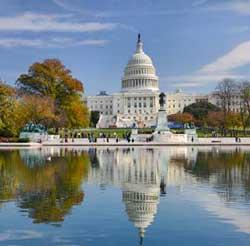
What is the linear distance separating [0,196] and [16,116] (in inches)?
1557

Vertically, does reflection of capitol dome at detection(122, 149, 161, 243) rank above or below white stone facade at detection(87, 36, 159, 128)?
below

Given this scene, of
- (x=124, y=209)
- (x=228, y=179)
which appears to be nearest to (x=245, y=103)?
(x=228, y=179)

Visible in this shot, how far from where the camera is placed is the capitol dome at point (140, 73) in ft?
492

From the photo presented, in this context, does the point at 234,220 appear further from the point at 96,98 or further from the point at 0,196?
the point at 96,98

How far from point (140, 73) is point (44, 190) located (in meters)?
137

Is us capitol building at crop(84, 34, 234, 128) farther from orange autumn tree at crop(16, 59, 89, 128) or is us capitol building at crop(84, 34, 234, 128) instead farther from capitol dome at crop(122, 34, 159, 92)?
orange autumn tree at crop(16, 59, 89, 128)

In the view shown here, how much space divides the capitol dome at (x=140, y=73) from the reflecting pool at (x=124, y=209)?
131965 mm

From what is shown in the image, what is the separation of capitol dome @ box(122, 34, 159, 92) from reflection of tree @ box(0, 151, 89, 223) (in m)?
130

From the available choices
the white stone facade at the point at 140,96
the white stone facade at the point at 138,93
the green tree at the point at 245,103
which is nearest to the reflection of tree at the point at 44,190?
the green tree at the point at 245,103

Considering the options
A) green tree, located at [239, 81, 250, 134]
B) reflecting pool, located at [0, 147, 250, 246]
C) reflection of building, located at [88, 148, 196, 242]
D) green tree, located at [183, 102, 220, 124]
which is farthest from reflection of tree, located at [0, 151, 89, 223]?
green tree, located at [183, 102, 220, 124]

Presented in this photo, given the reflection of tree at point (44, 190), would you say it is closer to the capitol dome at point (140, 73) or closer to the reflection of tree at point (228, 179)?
the reflection of tree at point (228, 179)

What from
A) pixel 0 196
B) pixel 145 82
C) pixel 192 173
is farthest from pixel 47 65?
pixel 145 82

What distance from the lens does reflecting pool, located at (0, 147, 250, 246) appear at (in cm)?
919

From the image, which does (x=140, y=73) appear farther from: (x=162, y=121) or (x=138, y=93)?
(x=162, y=121)
